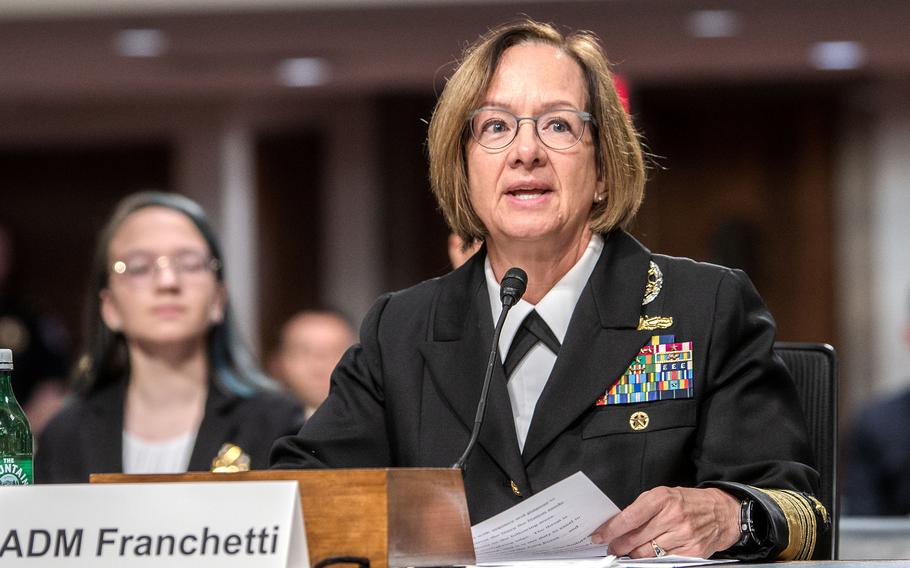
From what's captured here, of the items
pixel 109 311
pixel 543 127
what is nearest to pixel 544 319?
pixel 543 127

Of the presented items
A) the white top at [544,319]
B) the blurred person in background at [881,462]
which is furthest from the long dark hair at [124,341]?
the blurred person in background at [881,462]

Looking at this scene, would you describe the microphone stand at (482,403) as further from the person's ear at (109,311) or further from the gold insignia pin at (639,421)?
the person's ear at (109,311)

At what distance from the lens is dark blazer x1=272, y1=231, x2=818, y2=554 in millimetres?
1881

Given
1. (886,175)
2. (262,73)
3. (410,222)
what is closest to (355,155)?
(410,222)

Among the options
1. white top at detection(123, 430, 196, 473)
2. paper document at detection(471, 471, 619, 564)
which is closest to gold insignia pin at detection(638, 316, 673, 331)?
paper document at detection(471, 471, 619, 564)

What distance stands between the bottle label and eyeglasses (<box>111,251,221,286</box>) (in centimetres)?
139

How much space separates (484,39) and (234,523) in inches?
39.9

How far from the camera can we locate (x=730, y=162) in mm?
8133

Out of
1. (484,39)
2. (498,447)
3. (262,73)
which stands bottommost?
(498,447)

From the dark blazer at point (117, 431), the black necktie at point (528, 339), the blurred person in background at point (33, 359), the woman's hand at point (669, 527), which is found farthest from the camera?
the blurred person in background at point (33, 359)

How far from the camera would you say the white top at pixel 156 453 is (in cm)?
314

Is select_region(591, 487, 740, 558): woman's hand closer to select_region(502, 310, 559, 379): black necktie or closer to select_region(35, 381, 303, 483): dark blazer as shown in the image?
select_region(502, 310, 559, 379): black necktie

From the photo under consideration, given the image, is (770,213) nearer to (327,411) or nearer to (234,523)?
(327,411)

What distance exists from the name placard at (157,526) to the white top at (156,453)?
1.73 m
